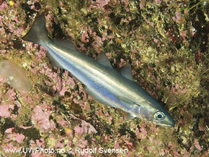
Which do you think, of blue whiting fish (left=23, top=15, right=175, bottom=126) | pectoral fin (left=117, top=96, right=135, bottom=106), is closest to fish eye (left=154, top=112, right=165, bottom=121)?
blue whiting fish (left=23, top=15, right=175, bottom=126)

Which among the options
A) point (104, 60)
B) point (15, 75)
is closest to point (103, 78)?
point (104, 60)

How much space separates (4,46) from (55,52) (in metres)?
1.06

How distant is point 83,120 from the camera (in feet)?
9.71

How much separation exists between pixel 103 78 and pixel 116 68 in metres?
0.68

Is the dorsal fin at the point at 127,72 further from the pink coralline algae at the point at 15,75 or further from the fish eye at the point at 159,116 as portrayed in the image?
the pink coralline algae at the point at 15,75

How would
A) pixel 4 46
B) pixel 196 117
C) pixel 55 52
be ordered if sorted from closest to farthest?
pixel 55 52, pixel 4 46, pixel 196 117

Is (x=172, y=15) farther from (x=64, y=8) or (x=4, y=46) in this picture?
(x=4, y=46)

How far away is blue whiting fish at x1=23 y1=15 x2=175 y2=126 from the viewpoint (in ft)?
8.18

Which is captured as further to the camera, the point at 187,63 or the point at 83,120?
the point at 187,63

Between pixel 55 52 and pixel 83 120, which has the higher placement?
pixel 55 52

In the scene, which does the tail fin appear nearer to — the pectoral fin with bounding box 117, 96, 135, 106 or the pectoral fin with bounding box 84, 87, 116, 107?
the pectoral fin with bounding box 84, 87, 116, 107

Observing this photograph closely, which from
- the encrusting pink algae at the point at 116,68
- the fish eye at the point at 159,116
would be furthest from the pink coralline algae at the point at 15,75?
the fish eye at the point at 159,116

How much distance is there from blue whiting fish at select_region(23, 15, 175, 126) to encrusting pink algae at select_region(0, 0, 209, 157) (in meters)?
0.38

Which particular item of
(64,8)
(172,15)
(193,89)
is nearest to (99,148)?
(193,89)
